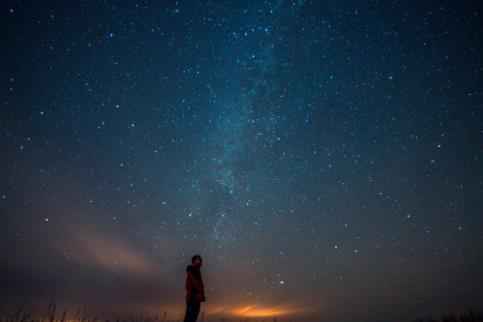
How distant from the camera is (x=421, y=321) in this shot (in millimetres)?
14594

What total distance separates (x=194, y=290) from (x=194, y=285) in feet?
0.40

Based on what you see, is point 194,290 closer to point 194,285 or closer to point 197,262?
point 194,285

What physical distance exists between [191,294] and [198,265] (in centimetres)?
73

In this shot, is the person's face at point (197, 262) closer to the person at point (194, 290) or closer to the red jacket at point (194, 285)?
the person at point (194, 290)

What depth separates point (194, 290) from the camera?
7055 mm

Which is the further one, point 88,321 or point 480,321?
point 88,321

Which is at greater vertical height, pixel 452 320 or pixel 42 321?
pixel 42 321

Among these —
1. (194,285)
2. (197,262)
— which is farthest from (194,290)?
(197,262)

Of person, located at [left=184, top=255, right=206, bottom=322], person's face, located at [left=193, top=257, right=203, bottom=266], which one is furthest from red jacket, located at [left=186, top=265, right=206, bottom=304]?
person's face, located at [left=193, top=257, right=203, bottom=266]

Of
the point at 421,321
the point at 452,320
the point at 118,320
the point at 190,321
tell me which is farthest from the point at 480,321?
the point at 118,320

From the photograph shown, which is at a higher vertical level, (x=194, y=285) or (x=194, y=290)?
(x=194, y=285)

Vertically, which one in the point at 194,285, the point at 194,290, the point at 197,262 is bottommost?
the point at 194,290

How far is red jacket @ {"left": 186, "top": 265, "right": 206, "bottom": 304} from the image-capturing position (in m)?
6.97

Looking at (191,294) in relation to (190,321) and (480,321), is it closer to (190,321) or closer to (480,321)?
(190,321)
